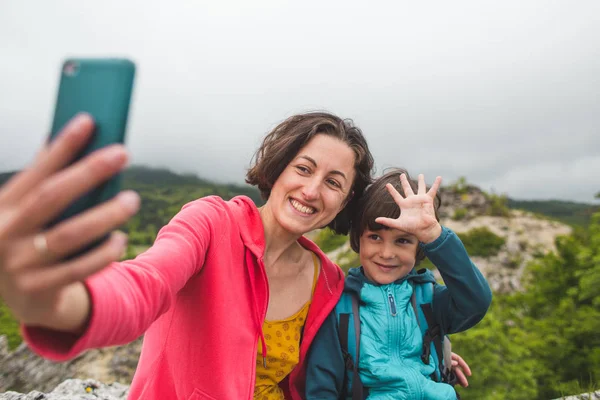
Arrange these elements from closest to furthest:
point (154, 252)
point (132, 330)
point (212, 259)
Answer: point (132, 330)
point (154, 252)
point (212, 259)

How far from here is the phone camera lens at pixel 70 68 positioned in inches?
37.5

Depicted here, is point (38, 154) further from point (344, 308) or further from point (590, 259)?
point (590, 259)

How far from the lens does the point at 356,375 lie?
116 inches

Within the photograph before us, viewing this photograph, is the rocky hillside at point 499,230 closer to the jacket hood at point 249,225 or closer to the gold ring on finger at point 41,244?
the jacket hood at point 249,225

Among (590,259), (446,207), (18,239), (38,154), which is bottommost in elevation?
(446,207)

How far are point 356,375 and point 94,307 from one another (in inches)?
91.6

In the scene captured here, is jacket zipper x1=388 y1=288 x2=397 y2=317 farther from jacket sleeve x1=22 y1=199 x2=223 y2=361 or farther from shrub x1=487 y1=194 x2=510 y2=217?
shrub x1=487 y1=194 x2=510 y2=217

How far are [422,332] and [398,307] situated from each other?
0.83 ft

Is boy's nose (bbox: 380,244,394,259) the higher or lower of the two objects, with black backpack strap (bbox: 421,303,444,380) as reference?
higher

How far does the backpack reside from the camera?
9.83 feet

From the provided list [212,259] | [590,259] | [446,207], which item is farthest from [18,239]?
[446,207]

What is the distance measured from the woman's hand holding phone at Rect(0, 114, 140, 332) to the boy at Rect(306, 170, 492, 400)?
222 centimetres

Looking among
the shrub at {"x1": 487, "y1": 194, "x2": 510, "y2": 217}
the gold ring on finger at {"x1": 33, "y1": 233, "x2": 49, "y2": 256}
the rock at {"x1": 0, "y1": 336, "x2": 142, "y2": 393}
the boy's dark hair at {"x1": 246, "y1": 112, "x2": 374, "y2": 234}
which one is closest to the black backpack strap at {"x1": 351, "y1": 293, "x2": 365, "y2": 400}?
the boy's dark hair at {"x1": 246, "y1": 112, "x2": 374, "y2": 234}

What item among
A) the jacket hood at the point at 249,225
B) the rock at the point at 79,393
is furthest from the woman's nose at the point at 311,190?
the rock at the point at 79,393
